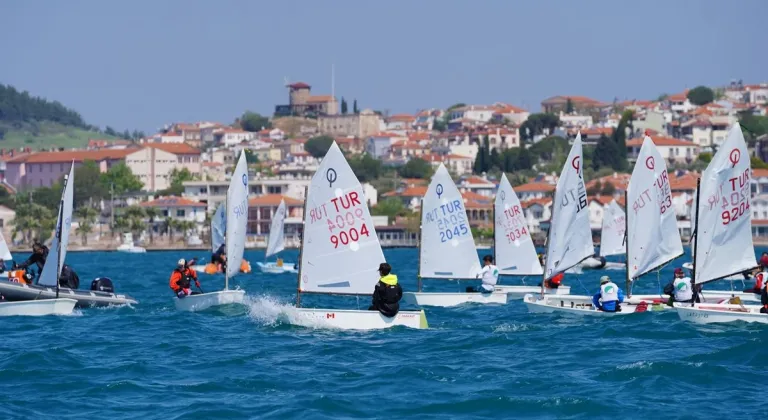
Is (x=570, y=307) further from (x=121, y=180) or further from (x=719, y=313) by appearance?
(x=121, y=180)

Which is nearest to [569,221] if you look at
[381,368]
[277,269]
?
[381,368]

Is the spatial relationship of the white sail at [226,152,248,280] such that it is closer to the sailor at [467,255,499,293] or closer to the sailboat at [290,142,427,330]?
the sailor at [467,255,499,293]

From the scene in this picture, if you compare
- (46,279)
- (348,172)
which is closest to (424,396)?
(348,172)

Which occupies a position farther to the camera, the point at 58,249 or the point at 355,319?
the point at 58,249

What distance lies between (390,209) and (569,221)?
116870 mm

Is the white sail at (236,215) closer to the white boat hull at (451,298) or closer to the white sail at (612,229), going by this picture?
the white boat hull at (451,298)

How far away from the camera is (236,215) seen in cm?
3681

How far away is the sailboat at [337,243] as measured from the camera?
28.3 meters

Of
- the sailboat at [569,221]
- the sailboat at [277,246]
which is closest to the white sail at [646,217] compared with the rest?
the sailboat at [569,221]

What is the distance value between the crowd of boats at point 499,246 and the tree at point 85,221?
338ft

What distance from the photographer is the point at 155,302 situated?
125 feet

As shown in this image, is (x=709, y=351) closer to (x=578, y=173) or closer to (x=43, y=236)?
(x=578, y=173)

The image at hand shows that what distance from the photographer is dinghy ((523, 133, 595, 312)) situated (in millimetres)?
34406

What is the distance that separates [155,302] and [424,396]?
726 inches
